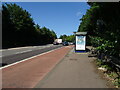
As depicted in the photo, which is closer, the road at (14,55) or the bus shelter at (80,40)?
the road at (14,55)

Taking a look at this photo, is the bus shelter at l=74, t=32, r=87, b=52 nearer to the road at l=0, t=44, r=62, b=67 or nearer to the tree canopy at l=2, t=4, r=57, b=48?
the road at l=0, t=44, r=62, b=67

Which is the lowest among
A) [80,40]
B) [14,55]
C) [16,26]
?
[14,55]

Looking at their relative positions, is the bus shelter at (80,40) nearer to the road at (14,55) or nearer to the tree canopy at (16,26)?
the road at (14,55)

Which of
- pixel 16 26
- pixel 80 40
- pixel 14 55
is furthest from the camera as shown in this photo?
pixel 16 26

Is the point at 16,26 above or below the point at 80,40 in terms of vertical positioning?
above

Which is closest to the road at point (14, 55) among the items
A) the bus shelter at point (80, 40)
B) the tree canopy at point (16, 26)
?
the bus shelter at point (80, 40)

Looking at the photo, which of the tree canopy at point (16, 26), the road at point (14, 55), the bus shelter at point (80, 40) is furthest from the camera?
the tree canopy at point (16, 26)

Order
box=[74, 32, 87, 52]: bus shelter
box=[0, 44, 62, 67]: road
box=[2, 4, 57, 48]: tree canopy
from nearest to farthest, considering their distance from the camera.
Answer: box=[0, 44, 62, 67]: road, box=[74, 32, 87, 52]: bus shelter, box=[2, 4, 57, 48]: tree canopy

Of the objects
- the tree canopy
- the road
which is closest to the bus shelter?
the road

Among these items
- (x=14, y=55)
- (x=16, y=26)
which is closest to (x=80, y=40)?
(x=14, y=55)

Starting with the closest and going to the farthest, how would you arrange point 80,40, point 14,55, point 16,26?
point 14,55 < point 80,40 < point 16,26

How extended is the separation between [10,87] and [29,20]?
57.9m

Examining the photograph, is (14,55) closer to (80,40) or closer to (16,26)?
(80,40)

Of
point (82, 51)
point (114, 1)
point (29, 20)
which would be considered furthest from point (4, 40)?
point (114, 1)
